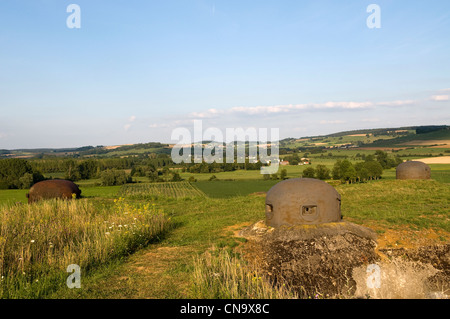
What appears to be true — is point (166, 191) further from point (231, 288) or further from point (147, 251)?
point (231, 288)

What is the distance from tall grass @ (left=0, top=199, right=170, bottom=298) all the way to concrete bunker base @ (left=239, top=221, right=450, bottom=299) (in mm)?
3919

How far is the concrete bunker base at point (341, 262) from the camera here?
7410mm

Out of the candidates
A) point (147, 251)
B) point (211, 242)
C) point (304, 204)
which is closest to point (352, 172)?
point (304, 204)

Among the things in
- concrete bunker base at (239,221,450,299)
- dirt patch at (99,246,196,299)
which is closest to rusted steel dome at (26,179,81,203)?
dirt patch at (99,246,196,299)

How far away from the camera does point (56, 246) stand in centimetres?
901

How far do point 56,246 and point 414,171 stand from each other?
30417mm

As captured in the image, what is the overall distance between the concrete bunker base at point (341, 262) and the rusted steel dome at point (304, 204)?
30 centimetres

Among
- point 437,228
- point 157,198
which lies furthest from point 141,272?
point 157,198

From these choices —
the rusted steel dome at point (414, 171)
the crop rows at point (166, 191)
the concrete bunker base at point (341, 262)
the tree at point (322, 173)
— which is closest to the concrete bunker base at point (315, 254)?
the concrete bunker base at point (341, 262)


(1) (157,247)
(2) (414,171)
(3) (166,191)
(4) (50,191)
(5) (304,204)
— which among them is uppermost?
(5) (304,204)

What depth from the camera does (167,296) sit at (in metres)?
6.31

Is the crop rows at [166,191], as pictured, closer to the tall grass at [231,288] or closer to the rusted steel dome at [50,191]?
the rusted steel dome at [50,191]
